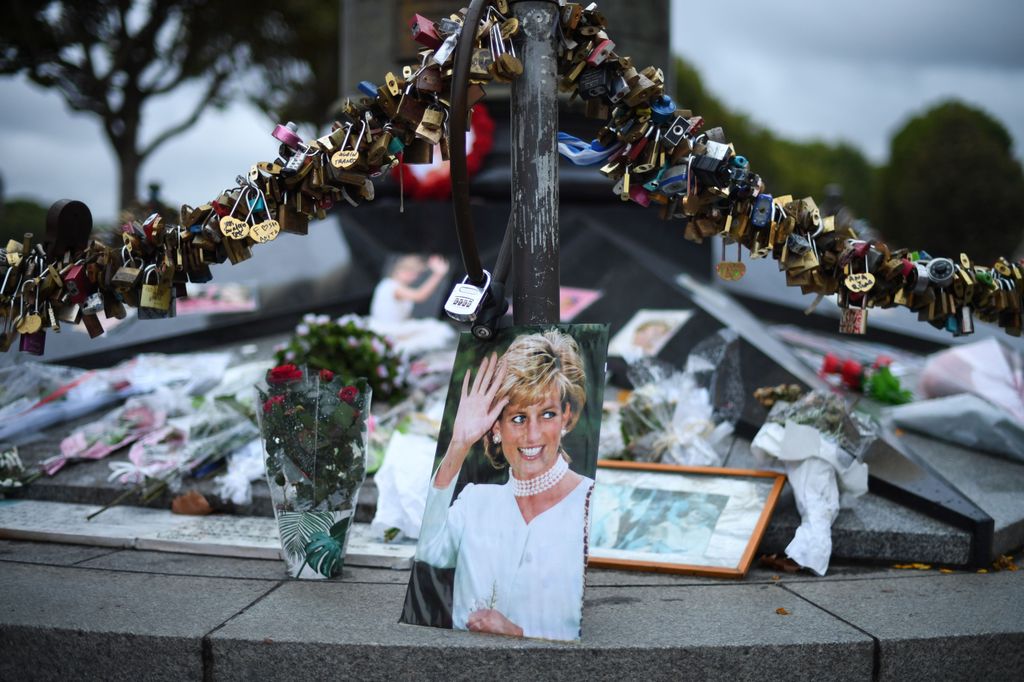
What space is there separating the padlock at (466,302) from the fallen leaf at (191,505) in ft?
5.89

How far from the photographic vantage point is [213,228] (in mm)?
2668

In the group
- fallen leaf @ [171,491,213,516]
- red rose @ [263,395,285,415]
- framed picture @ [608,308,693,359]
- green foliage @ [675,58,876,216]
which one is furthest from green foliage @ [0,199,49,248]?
red rose @ [263,395,285,415]

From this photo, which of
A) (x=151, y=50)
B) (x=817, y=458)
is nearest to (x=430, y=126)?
(x=817, y=458)

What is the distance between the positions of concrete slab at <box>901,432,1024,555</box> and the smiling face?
5.92 feet

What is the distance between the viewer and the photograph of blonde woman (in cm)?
229

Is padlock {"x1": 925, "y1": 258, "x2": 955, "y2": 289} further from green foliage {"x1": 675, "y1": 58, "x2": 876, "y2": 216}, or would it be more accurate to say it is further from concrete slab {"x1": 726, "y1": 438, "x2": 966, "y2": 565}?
green foliage {"x1": 675, "y1": 58, "x2": 876, "y2": 216}

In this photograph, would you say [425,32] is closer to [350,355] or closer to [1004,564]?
[350,355]

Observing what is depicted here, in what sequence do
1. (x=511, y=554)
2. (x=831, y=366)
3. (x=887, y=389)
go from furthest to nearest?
(x=831, y=366) → (x=887, y=389) → (x=511, y=554)

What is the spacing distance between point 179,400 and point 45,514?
3.32ft

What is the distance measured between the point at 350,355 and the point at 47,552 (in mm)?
1817

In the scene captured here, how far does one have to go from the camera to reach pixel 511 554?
233 cm

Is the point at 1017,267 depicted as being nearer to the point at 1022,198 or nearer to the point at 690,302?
the point at 690,302

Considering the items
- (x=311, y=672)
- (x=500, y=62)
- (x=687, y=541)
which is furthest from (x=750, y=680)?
(x=500, y=62)

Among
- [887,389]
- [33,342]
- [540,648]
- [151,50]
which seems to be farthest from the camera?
[151,50]
